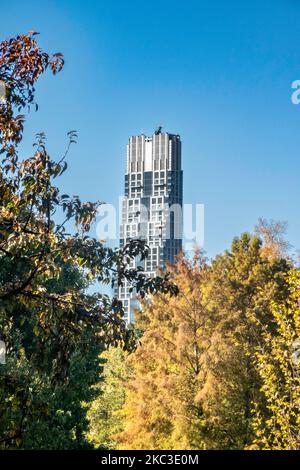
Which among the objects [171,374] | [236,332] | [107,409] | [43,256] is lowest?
[43,256]

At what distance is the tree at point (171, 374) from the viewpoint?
24.7 metres

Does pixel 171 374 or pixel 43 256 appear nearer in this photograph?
pixel 43 256

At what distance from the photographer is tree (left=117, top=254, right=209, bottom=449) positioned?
24734mm

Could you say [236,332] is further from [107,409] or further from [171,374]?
[107,409]

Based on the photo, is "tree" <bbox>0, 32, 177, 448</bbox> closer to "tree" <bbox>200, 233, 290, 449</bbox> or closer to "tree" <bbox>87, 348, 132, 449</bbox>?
"tree" <bbox>200, 233, 290, 449</bbox>

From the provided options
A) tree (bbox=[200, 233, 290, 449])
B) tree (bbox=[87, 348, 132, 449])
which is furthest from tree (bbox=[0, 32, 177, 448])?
tree (bbox=[87, 348, 132, 449])

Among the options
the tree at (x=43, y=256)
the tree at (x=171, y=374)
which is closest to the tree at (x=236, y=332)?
the tree at (x=171, y=374)

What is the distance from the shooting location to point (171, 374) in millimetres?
25750

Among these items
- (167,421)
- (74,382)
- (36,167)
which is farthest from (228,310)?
(36,167)

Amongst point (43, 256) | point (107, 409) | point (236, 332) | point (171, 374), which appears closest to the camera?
point (43, 256)

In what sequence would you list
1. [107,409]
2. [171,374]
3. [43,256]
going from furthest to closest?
[107,409], [171,374], [43,256]

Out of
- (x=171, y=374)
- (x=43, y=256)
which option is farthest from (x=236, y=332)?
(x=43, y=256)

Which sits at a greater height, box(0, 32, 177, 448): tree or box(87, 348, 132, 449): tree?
box(87, 348, 132, 449): tree
